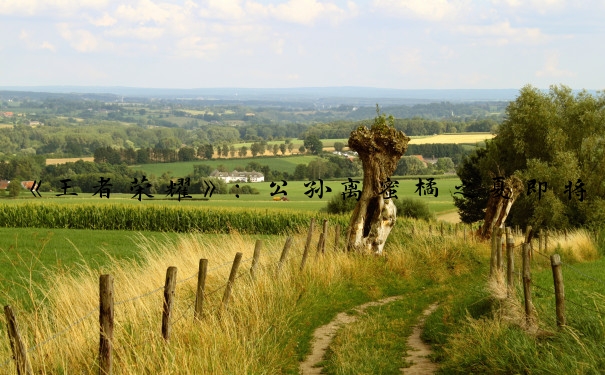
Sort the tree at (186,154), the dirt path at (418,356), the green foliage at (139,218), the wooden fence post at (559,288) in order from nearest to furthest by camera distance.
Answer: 1. the wooden fence post at (559,288)
2. the dirt path at (418,356)
3. the green foliage at (139,218)
4. the tree at (186,154)

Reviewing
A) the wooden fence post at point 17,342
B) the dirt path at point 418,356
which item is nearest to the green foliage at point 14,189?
the dirt path at point 418,356

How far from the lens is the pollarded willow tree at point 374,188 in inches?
786

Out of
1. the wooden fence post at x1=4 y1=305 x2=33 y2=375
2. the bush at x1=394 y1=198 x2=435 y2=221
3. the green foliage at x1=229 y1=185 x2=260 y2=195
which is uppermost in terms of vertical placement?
the wooden fence post at x1=4 y1=305 x2=33 y2=375

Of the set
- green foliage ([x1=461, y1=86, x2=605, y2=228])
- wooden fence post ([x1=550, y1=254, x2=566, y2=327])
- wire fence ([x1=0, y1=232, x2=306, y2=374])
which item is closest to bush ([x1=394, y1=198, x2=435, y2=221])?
green foliage ([x1=461, y1=86, x2=605, y2=228])

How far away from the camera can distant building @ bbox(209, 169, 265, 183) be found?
3937 inches

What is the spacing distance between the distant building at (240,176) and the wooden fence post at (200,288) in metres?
88.3

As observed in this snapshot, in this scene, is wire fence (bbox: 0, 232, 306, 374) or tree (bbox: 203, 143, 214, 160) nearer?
wire fence (bbox: 0, 232, 306, 374)

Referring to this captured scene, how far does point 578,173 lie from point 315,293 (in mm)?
29277

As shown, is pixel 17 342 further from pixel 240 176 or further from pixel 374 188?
pixel 240 176

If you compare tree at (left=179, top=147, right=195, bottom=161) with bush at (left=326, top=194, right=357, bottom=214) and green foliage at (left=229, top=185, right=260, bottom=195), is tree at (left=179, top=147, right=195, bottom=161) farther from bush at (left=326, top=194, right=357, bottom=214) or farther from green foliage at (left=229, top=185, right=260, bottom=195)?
bush at (left=326, top=194, right=357, bottom=214)

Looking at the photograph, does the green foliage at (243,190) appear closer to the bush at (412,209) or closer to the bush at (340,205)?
the bush at (412,209)

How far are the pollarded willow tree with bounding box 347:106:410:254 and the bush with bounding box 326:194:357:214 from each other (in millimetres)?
26372

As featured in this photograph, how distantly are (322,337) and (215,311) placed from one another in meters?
2.10

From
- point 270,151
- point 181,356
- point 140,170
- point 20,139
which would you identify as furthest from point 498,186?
point 20,139
